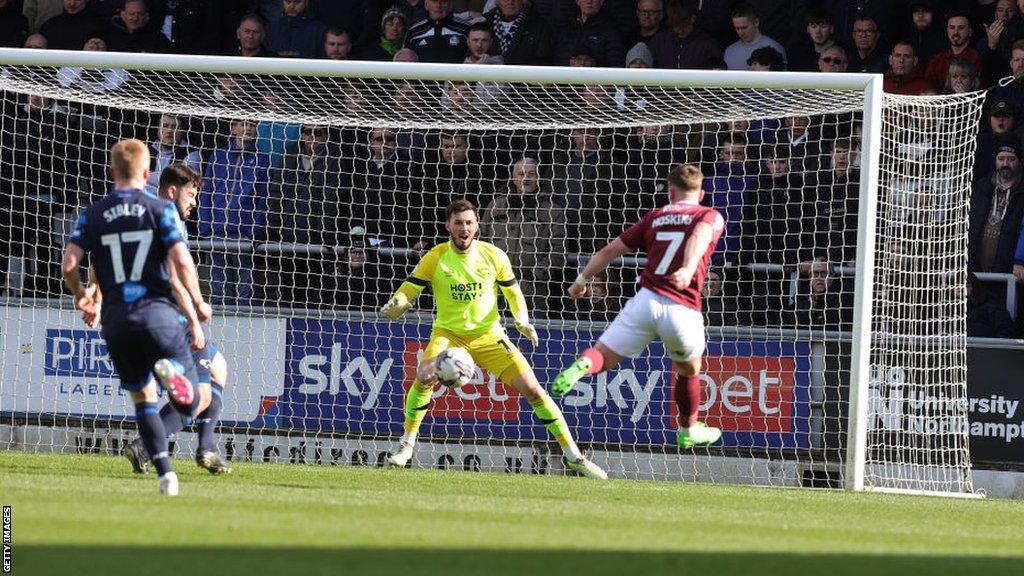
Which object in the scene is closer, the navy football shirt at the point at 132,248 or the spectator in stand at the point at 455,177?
the navy football shirt at the point at 132,248

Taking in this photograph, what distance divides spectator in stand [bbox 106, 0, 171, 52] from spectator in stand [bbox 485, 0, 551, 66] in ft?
11.8

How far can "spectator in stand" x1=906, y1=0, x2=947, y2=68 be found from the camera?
47.8 feet

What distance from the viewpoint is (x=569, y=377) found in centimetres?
985

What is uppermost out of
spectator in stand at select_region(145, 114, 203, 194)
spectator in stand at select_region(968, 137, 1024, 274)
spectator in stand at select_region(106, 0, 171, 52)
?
spectator in stand at select_region(106, 0, 171, 52)

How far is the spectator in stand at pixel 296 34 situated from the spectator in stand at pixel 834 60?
17.2ft

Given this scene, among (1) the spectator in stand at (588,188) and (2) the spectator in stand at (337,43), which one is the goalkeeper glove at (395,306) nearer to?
(1) the spectator in stand at (588,188)

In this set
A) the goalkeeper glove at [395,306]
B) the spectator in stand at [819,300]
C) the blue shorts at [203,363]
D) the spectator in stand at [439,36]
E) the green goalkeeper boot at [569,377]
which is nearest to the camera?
the green goalkeeper boot at [569,377]

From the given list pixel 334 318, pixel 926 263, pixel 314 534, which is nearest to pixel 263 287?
pixel 334 318

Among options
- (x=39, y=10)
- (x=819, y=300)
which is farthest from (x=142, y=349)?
(x=39, y=10)

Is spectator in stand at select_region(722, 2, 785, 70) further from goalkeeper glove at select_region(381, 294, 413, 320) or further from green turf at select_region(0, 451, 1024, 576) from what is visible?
green turf at select_region(0, 451, 1024, 576)

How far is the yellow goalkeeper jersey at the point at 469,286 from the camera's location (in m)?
11.9

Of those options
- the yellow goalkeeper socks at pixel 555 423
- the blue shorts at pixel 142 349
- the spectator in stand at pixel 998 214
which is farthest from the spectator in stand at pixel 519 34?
the blue shorts at pixel 142 349

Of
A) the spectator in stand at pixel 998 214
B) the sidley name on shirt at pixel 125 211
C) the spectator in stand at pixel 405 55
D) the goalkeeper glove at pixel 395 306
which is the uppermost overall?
the spectator in stand at pixel 405 55

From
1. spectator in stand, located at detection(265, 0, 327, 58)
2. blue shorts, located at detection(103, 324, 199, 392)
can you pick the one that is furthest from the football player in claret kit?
spectator in stand, located at detection(265, 0, 327, 58)
